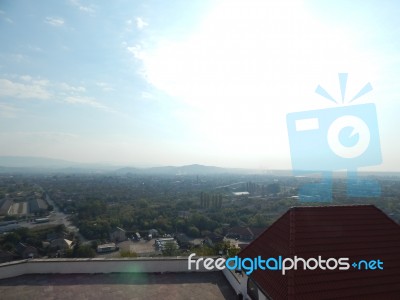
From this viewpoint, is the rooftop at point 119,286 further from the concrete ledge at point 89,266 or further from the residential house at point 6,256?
the residential house at point 6,256

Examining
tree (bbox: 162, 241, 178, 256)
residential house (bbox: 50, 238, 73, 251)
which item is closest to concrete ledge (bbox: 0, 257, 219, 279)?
tree (bbox: 162, 241, 178, 256)

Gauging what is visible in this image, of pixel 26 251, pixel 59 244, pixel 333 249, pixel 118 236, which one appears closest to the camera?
pixel 333 249

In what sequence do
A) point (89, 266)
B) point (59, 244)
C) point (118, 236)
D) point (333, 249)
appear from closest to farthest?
1. point (333, 249)
2. point (89, 266)
3. point (59, 244)
4. point (118, 236)

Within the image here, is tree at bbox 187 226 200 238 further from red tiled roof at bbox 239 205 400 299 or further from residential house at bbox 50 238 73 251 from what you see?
red tiled roof at bbox 239 205 400 299

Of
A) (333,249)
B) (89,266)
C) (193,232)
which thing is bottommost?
(193,232)

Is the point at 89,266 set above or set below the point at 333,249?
below

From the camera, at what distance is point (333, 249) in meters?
4.66

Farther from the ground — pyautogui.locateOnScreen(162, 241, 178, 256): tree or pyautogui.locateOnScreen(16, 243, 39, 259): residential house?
pyautogui.locateOnScreen(16, 243, 39, 259): residential house

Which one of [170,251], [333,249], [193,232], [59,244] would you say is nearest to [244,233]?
[193,232]

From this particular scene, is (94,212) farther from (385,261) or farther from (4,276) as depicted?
(385,261)

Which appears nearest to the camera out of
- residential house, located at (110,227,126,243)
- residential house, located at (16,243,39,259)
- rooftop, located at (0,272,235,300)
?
rooftop, located at (0,272,235,300)

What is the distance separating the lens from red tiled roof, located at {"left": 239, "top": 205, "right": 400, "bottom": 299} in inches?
161
